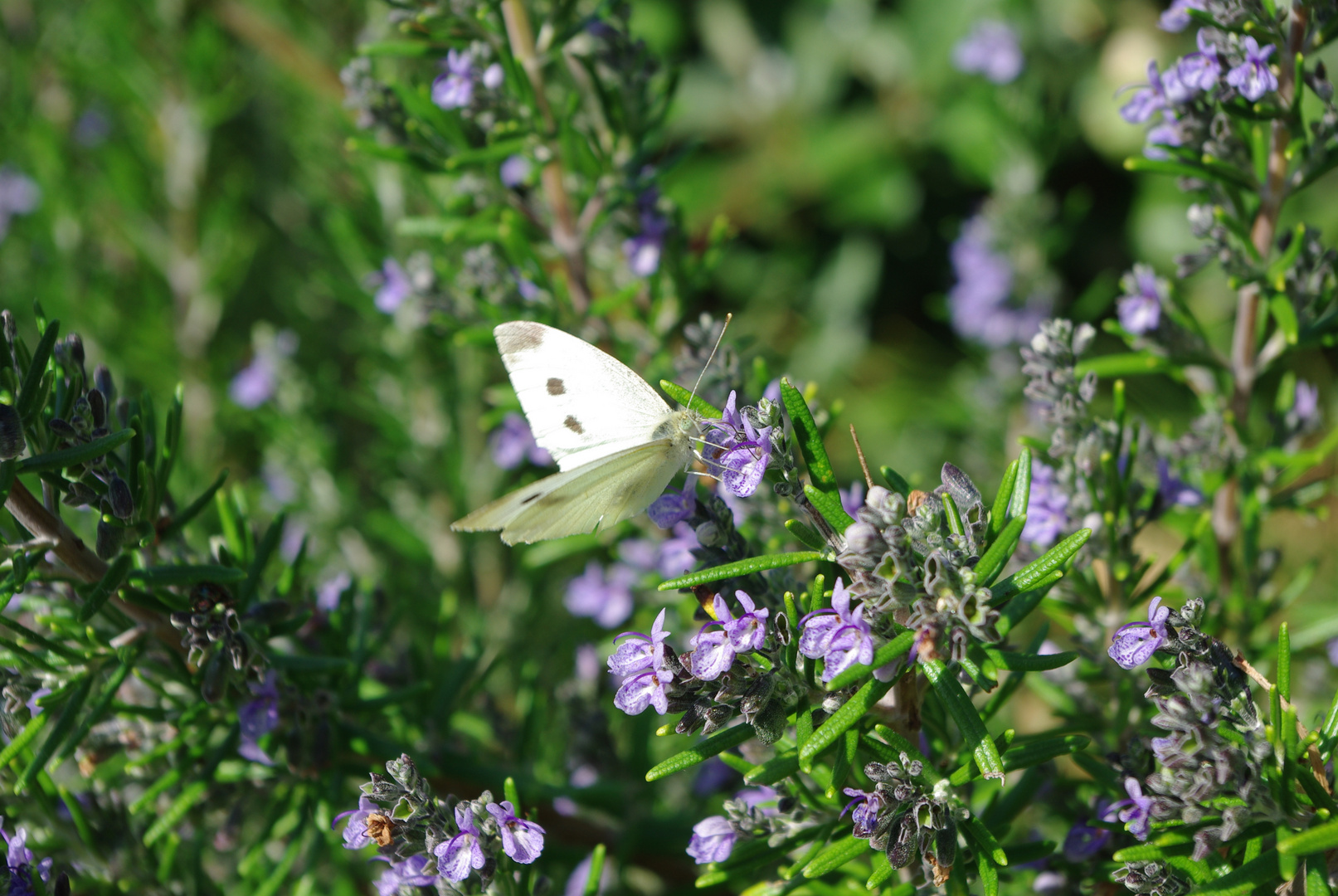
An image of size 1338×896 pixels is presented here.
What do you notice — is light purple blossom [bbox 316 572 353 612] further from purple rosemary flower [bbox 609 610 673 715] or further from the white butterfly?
purple rosemary flower [bbox 609 610 673 715]

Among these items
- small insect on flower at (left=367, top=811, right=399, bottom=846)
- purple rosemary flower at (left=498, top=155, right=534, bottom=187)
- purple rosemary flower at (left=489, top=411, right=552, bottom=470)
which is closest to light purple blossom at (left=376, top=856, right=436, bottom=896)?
small insect on flower at (left=367, top=811, right=399, bottom=846)

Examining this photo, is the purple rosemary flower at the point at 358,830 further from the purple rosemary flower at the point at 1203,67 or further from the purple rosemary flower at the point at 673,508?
the purple rosemary flower at the point at 1203,67

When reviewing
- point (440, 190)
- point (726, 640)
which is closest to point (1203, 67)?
point (726, 640)

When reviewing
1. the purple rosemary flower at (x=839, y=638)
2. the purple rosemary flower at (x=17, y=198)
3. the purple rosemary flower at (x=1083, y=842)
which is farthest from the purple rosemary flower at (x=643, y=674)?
the purple rosemary flower at (x=17, y=198)

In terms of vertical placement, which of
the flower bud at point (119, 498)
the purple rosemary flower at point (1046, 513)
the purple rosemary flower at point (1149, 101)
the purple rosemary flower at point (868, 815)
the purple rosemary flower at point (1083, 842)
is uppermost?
the purple rosemary flower at point (1149, 101)

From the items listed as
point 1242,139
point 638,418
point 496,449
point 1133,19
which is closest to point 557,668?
point 496,449

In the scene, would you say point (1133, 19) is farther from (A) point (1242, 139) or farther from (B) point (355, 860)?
(B) point (355, 860)
